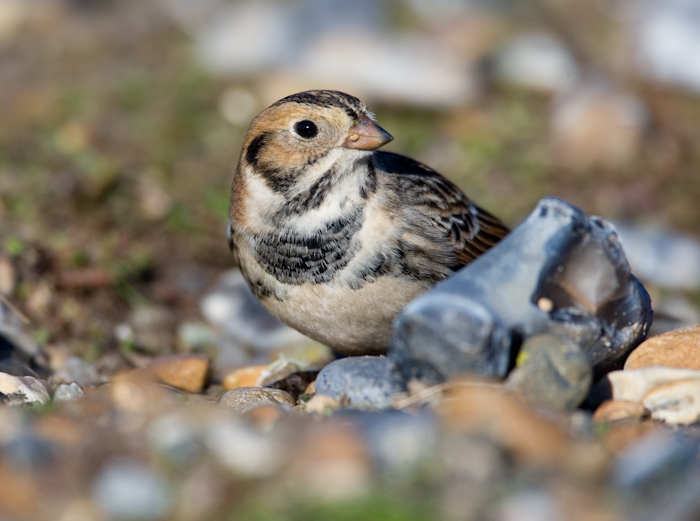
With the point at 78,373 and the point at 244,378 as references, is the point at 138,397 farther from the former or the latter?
the point at 78,373

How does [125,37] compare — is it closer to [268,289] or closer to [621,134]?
[621,134]

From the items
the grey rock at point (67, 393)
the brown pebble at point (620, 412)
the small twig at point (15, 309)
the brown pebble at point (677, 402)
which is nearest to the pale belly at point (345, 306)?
the grey rock at point (67, 393)

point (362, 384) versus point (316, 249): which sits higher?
point (316, 249)

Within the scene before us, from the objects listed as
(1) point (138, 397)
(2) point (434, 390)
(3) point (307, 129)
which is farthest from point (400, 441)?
(3) point (307, 129)

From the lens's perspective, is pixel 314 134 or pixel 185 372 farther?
pixel 185 372

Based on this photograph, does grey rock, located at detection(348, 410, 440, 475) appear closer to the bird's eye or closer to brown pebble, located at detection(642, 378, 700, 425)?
brown pebble, located at detection(642, 378, 700, 425)

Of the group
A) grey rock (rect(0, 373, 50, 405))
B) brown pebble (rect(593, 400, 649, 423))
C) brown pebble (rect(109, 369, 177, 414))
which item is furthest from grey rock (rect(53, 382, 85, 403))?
brown pebble (rect(593, 400, 649, 423))

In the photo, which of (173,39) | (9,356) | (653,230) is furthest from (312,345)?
(173,39)
